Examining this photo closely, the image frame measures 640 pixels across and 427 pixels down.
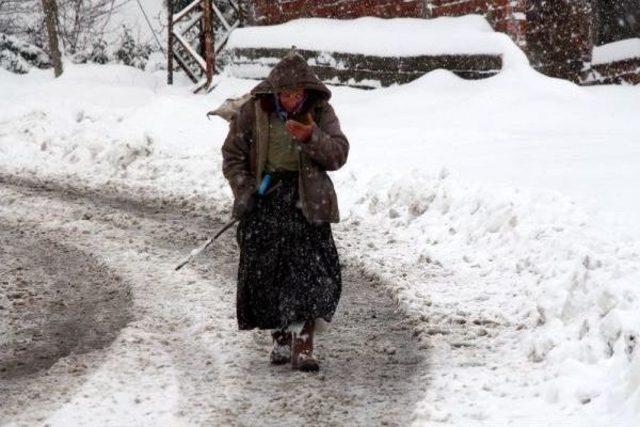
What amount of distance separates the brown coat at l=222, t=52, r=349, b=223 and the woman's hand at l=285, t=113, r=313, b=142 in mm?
29

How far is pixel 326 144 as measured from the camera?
5543 mm

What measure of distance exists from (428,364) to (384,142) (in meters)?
6.68

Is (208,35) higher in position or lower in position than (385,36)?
lower

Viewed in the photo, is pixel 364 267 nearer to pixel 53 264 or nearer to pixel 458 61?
pixel 53 264

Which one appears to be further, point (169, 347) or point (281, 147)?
point (169, 347)

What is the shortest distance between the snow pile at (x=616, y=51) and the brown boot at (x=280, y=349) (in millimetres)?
10353

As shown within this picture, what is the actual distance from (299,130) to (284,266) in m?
0.82

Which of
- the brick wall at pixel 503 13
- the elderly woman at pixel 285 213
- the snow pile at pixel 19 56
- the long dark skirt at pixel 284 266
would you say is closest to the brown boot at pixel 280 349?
the elderly woman at pixel 285 213

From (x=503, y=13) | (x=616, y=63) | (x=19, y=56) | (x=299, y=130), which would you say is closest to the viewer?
(x=299, y=130)

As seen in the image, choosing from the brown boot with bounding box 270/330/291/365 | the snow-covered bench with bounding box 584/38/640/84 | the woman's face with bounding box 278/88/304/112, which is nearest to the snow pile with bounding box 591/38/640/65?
the snow-covered bench with bounding box 584/38/640/84

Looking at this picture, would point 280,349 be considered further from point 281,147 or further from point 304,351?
point 281,147

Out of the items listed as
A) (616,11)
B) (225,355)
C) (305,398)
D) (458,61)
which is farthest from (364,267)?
(616,11)

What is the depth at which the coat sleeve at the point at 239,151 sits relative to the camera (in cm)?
577

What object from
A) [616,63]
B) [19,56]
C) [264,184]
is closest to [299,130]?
[264,184]
